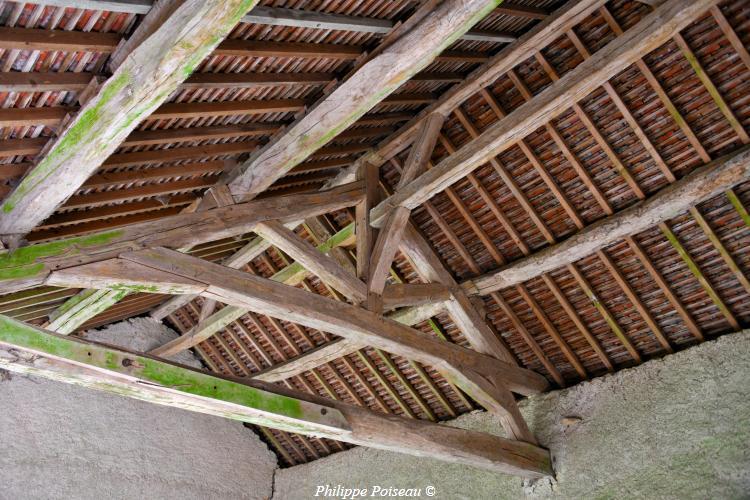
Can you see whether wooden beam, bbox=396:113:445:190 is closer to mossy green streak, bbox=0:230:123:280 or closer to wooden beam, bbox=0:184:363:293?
wooden beam, bbox=0:184:363:293

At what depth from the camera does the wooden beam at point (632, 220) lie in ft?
11.5

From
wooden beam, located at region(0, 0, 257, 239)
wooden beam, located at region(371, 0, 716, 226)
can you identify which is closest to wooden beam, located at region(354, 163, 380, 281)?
wooden beam, located at region(371, 0, 716, 226)

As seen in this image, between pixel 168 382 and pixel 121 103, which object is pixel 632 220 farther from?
pixel 121 103

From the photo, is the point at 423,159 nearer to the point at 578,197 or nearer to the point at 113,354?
the point at 578,197

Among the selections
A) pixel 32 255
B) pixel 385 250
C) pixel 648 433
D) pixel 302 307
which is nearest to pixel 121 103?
pixel 32 255

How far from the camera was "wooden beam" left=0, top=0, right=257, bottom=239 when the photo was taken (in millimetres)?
2129

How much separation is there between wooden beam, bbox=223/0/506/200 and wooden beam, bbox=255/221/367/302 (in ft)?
0.75

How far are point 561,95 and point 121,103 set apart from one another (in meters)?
2.23

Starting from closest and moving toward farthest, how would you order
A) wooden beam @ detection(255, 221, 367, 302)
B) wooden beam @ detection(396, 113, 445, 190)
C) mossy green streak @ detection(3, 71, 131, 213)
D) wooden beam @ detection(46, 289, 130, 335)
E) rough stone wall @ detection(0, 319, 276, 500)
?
mossy green streak @ detection(3, 71, 131, 213), wooden beam @ detection(255, 221, 367, 302), wooden beam @ detection(396, 113, 445, 190), wooden beam @ detection(46, 289, 130, 335), rough stone wall @ detection(0, 319, 276, 500)

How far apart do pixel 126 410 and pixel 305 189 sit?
2.70 metres

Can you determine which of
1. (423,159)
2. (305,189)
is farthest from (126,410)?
(423,159)

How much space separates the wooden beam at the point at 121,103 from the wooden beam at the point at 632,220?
2605 mm

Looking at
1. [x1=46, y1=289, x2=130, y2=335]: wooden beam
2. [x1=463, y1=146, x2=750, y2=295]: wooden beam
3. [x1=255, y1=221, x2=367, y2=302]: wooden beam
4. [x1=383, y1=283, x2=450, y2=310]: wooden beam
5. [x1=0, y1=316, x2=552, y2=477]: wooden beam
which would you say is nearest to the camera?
[x1=0, y1=316, x2=552, y2=477]: wooden beam

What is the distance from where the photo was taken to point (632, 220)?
3846mm
